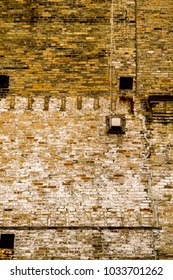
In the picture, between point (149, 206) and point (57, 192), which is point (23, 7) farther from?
point (149, 206)

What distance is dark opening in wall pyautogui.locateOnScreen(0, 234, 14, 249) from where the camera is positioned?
7.96m

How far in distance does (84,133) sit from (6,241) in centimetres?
253

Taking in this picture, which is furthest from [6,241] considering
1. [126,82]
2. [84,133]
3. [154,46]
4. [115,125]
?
[154,46]

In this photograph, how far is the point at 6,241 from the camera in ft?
26.2

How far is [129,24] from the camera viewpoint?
982 centimetres

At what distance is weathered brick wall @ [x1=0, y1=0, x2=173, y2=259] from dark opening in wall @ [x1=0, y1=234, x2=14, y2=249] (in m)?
0.09

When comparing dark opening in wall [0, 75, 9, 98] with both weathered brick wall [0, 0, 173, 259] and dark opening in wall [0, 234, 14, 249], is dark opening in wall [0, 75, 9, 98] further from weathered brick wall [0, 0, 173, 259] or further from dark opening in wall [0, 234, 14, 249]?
dark opening in wall [0, 234, 14, 249]

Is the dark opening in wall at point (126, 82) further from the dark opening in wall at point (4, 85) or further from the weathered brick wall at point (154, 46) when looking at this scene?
the dark opening in wall at point (4, 85)

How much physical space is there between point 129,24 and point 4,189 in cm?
450

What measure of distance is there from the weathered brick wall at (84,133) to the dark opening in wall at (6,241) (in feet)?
0.29

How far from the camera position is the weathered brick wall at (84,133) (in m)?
8.02

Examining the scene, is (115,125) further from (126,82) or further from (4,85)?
(4,85)

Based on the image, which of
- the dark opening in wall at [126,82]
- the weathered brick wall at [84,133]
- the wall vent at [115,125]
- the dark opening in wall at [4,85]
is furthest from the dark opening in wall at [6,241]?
the dark opening in wall at [126,82]

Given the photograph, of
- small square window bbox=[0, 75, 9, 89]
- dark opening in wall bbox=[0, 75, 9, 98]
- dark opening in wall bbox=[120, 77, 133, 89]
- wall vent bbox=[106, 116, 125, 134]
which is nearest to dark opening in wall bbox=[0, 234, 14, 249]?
wall vent bbox=[106, 116, 125, 134]
